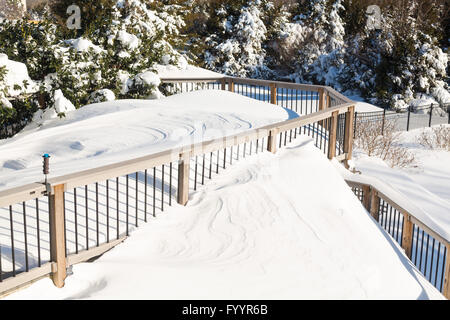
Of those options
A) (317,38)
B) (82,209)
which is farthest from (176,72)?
(317,38)

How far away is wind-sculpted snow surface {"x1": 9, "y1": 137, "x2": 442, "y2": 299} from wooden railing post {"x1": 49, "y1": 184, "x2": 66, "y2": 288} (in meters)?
0.10

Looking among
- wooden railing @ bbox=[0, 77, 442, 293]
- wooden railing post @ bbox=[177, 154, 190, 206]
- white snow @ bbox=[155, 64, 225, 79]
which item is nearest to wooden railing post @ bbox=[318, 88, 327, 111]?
white snow @ bbox=[155, 64, 225, 79]

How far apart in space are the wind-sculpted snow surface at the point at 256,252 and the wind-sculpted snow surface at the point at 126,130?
5.16 ft

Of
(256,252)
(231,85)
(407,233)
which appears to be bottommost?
(407,233)

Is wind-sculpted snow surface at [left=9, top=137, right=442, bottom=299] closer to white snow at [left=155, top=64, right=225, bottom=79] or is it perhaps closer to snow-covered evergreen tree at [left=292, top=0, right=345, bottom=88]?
white snow at [left=155, top=64, right=225, bottom=79]

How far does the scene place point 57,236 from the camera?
4.23 meters

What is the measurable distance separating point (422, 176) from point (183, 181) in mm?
12194

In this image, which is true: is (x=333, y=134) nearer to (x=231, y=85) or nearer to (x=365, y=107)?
(x=231, y=85)

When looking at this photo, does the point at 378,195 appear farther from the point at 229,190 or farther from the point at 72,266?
the point at 72,266

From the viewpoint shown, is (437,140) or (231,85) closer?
(231,85)

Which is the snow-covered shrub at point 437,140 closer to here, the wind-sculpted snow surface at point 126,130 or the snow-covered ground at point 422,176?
the snow-covered ground at point 422,176

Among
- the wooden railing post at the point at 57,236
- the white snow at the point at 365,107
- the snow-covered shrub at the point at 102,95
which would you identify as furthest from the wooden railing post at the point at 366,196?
the white snow at the point at 365,107

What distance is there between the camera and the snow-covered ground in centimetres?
1115

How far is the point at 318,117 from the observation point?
8117mm
